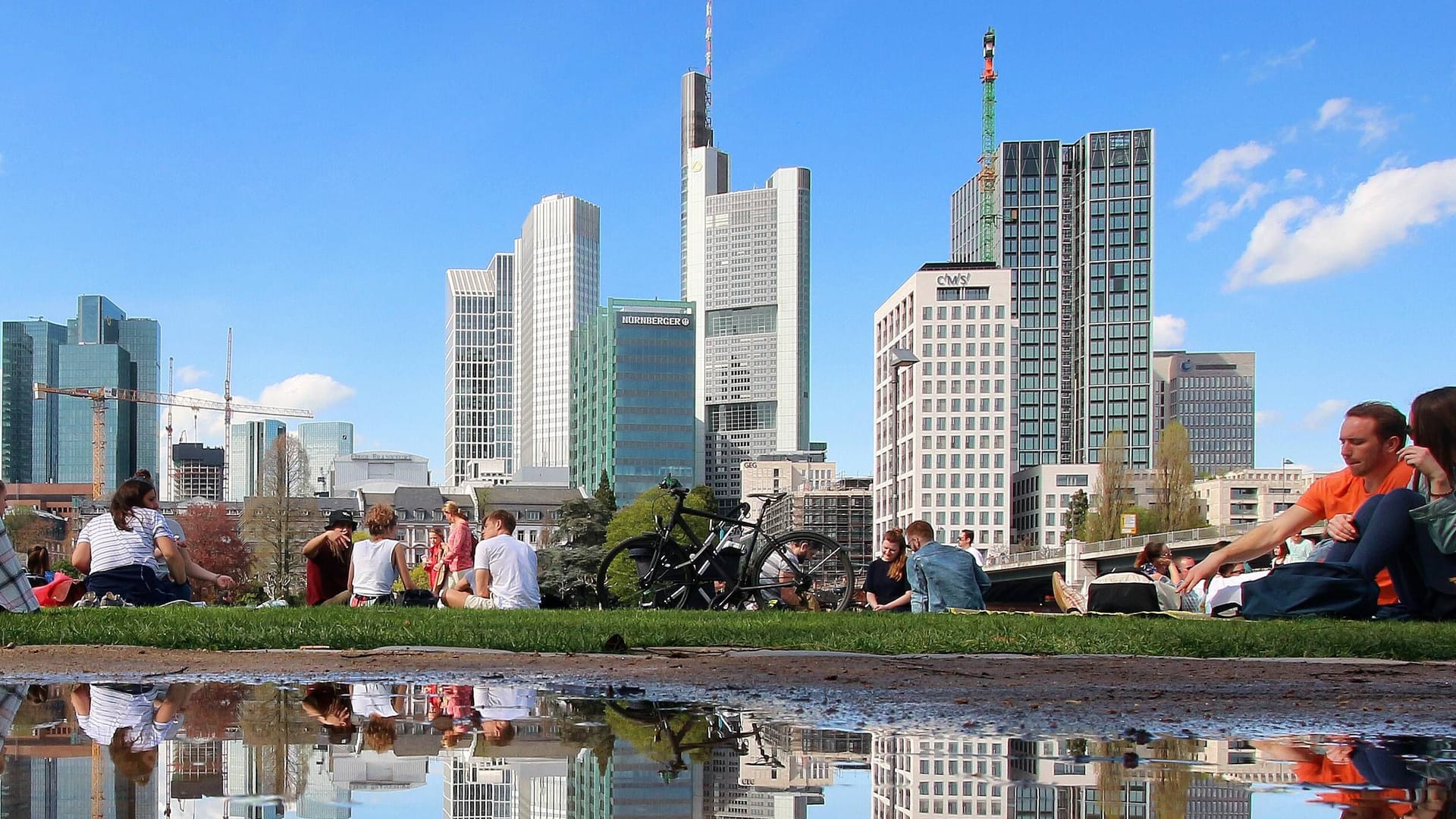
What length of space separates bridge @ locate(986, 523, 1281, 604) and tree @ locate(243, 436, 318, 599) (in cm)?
4823

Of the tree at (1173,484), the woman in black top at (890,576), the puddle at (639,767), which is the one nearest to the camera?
the puddle at (639,767)

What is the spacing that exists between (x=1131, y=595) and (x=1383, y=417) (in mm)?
6032

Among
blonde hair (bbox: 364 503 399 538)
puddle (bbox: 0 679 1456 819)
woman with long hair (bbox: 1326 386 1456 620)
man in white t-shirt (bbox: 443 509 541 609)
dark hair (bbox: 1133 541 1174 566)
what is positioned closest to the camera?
puddle (bbox: 0 679 1456 819)

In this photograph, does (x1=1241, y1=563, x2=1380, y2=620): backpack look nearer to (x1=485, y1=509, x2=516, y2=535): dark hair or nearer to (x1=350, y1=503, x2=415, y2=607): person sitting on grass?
(x1=485, y1=509, x2=516, y2=535): dark hair

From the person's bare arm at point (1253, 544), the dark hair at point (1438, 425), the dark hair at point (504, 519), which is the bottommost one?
the dark hair at point (504, 519)

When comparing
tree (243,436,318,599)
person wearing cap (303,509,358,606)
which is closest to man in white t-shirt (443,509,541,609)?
person wearing cap (303,509,358,606)

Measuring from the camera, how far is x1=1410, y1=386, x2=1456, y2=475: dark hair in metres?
9.23

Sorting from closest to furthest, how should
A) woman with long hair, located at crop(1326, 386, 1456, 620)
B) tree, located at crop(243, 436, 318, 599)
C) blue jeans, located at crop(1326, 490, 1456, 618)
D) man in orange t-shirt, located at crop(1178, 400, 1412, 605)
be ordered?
woman with long hair, located at crop(1326, 386, 1456, 620), blue jeans, located at crop(1326, 490, 1456, 618), man in orange t-shirt, located at crop(1178, 400, 1412, 605), tree, located at crop(243, 436, 318, 599)

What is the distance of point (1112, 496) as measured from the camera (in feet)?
395

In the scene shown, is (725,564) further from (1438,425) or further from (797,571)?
(1438,425)

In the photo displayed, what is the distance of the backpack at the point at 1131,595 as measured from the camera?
597 inches

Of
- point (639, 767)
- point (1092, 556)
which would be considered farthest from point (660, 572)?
point (1092, 556)

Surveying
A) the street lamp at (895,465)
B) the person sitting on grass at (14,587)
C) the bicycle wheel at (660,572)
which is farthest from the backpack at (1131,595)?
the street lamp at (895,465)

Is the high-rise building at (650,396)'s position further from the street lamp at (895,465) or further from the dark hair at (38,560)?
the dark hair at (38,560)
